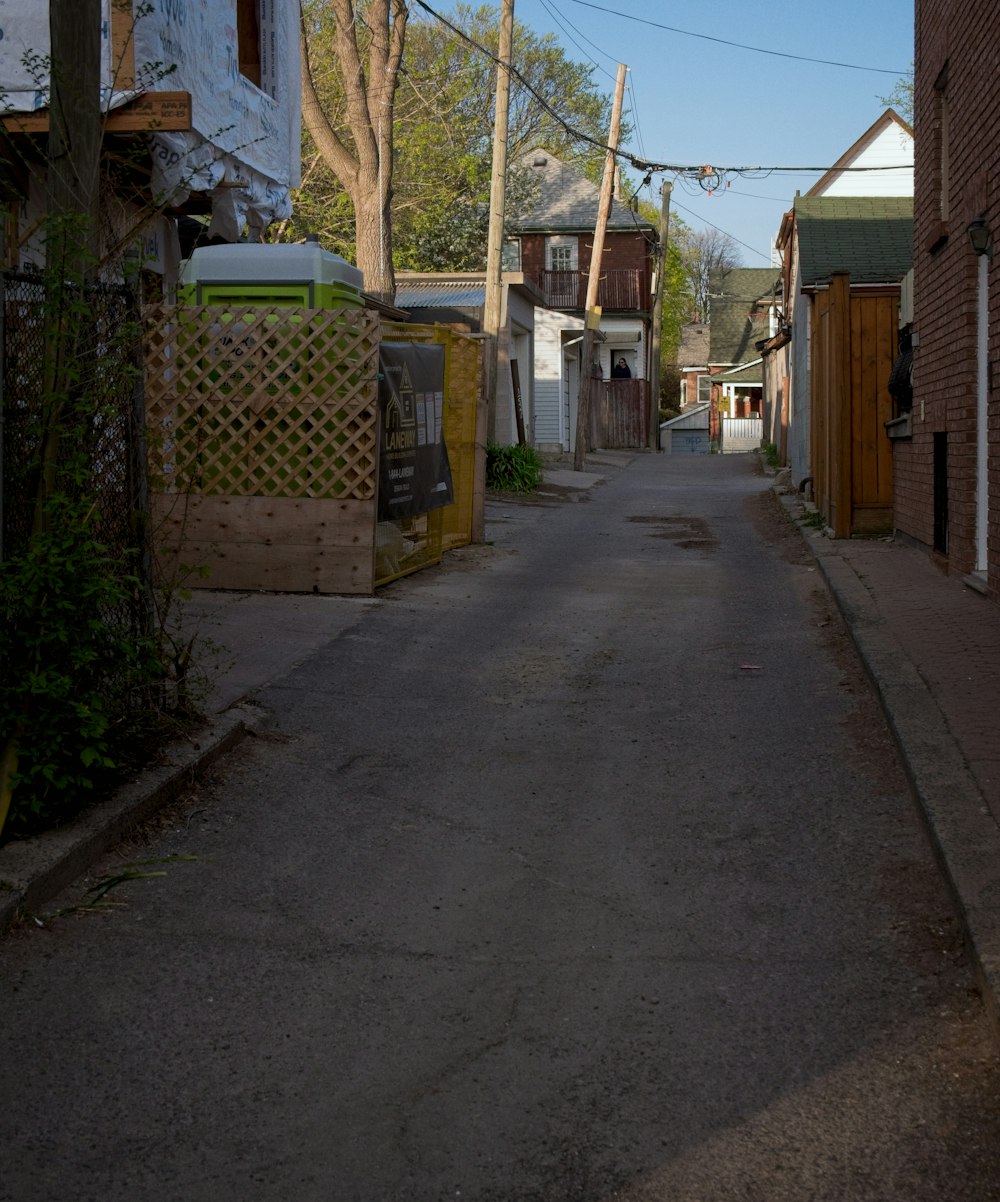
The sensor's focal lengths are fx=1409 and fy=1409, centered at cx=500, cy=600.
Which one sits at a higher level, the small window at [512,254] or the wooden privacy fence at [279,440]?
the small window at [512,254]

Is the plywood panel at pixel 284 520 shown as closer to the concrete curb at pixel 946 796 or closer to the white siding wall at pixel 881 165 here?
the concrete curb at pixel 946 796

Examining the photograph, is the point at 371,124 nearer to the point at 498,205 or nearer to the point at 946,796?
the point at 498,205

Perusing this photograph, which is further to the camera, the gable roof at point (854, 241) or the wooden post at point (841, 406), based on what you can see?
the gable roof at point (854, 241)

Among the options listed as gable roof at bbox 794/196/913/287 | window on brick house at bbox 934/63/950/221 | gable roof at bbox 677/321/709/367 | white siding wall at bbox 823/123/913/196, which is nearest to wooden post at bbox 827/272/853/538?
window on brick house at bbox 934/63/950/221

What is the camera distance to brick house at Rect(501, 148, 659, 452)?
5266cm

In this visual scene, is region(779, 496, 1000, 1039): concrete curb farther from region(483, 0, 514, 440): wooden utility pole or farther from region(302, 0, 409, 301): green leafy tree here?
region(302, 0, 409, 301): green leafy tree

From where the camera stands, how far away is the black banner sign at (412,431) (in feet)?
35.1

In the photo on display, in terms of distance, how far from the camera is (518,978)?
13.4ft

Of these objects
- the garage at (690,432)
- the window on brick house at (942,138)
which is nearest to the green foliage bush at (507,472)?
the window on brick house at (942,138)

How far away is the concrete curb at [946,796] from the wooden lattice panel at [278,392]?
155 inches

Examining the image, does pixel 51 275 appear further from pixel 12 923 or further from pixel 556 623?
pixel 556 623

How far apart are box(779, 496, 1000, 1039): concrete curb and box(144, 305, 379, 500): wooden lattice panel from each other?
393 centimetres

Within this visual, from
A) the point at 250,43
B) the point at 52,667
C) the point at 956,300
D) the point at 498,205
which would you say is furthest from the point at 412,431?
the point at 498,205

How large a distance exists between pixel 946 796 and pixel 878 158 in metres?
35.9
